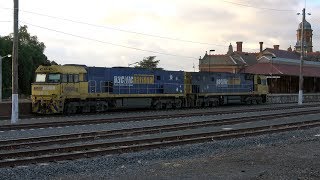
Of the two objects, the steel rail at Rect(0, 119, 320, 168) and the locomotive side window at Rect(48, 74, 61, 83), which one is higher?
the locomotive side window at Rect(48, 74, 61, 83)

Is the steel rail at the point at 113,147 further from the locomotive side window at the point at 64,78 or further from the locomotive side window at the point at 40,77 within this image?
the locomotive side window at the point at 40,77

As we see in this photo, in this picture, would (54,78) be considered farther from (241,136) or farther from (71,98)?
(241,136)

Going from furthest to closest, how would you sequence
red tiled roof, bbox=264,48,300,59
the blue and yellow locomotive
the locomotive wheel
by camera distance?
red tiled roof, bbox=264,48,300,59 → the locomotive wheel → the blue and yellow locomotive

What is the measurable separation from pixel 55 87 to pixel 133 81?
23.3ft

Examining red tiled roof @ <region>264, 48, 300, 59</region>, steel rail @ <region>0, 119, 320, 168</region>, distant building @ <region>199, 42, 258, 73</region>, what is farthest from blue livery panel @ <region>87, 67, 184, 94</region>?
red tiled roof @ <region>264, 48, 300, 59</region>

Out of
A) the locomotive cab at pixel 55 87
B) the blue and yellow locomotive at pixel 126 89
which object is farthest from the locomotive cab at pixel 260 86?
the locomotive cab at pixel 55 87

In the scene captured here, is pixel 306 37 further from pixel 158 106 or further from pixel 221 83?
pixel 158 106

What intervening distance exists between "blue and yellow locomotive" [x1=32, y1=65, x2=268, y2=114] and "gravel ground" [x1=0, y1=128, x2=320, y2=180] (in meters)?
15.8

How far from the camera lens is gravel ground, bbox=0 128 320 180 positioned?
10.0 metres

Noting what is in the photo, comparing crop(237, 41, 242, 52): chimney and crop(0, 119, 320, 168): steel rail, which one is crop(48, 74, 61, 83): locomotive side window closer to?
crop(0, 119, 320, 168): steel rail

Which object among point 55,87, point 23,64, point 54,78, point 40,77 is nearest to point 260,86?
point 54,78

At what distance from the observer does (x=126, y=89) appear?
3294cm

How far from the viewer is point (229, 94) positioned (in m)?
42.9

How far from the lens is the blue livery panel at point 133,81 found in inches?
1227
